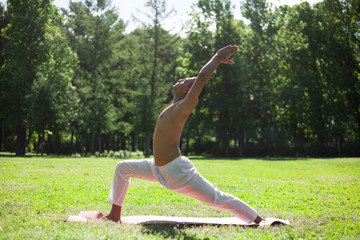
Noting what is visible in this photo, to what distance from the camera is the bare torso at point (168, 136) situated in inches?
189

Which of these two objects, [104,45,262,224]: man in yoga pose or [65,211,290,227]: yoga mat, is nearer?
[104,45,262,224]: man in yoga pose

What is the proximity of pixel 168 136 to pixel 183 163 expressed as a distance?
0.46 m

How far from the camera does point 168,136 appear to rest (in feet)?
16.0

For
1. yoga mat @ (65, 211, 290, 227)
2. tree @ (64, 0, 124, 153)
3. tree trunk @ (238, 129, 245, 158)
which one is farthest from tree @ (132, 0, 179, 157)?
yoga mat @ (65, 211, 290, 227)

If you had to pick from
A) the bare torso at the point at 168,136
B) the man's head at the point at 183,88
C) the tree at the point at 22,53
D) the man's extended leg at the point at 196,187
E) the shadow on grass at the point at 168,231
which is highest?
the tree at the point at 22,53

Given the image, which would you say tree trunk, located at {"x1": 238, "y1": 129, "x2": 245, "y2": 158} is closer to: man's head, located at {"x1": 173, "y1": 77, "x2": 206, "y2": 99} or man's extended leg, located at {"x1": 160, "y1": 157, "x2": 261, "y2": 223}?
man's head, located at {"x1": 173, "y1": 77, "x2": 206, "y2": 99}

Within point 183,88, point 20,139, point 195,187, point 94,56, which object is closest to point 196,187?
point 195,187

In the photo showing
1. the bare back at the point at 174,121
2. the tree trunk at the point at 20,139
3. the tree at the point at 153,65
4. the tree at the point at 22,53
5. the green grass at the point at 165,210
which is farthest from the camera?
the tree at the point at 153,65

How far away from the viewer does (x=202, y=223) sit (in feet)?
17.2

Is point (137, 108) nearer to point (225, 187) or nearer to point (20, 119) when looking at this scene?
point (20, 119)

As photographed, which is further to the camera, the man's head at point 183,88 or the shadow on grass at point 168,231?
the man's head at point 183,88

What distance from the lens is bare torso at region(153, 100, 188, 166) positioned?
481cm

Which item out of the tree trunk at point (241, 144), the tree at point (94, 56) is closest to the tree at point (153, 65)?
the tree at point (94, 56)

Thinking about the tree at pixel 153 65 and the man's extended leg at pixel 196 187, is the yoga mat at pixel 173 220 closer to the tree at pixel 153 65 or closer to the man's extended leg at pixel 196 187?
the man's extended leg at pixel 196 187
